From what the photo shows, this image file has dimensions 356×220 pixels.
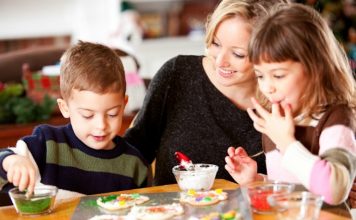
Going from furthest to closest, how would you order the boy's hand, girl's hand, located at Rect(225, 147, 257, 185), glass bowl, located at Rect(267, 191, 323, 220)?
girl's hand, located at Rect(225, 147, 257, 185) < the boy's hand < glass bowl, located at Rect(267, 191, 323, 220)

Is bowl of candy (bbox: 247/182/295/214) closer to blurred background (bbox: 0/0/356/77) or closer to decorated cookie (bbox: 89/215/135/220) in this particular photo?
decorated cookie (bbox: 89/215/135/220)

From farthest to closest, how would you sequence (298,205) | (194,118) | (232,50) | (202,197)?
(194,118)
(232,50)
(202,197)
(298,205)

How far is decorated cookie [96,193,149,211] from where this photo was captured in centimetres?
154

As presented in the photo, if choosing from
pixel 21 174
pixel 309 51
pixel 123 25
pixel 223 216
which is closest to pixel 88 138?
pixel 21 174

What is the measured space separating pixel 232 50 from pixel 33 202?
0.73 m

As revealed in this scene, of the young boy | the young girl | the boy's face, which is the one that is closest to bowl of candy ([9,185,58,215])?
the young boy

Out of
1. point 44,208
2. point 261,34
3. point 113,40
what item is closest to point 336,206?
point 261,34

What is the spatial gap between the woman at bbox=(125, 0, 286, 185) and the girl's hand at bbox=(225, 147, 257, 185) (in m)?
0.28

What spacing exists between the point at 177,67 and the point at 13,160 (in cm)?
74

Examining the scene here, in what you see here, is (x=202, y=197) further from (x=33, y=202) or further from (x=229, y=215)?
(x=33, y=202)

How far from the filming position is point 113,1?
21.2 ft

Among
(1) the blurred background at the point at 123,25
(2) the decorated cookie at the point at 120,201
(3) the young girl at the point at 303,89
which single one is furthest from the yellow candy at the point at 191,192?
(1) the blurred background at the point at 123,25

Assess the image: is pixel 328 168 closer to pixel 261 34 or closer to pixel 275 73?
pixel 275 73

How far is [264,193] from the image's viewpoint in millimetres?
1460
